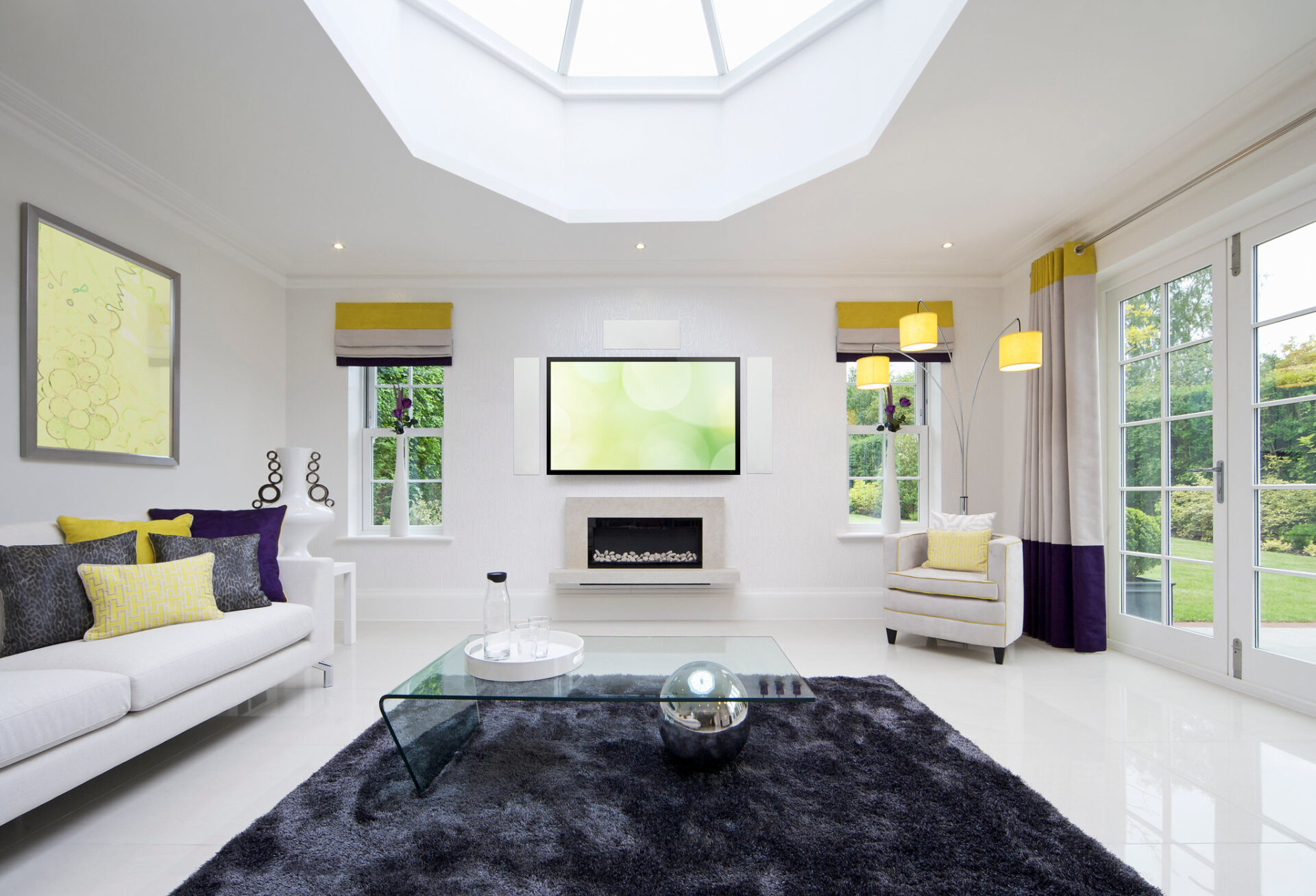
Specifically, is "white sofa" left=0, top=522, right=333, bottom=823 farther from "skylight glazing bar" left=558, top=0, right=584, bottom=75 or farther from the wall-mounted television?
"skylight glazing bar" left=558, top=0, right=584, bottom=75

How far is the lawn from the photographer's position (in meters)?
2.73

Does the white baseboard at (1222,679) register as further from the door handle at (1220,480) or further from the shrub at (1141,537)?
the door handle at (1220,480)

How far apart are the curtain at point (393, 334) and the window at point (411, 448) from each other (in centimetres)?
20

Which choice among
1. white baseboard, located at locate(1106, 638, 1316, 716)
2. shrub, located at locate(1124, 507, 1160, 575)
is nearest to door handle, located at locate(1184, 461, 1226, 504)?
shrub, located at locate(1124, 507, 1160, 575)

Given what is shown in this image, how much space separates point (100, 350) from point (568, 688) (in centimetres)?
288

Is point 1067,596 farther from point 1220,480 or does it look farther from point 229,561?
point 229,561

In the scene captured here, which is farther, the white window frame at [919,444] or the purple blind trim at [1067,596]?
the white window frame at [919,444]

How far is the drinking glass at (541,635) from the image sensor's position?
88.9 inches

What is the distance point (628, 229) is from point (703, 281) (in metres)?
0.93

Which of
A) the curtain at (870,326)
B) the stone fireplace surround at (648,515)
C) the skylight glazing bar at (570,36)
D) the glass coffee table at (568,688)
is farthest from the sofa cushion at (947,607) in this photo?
the skylight glazing bar at (570,36)

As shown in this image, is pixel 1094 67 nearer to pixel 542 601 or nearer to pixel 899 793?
pixel 899 793

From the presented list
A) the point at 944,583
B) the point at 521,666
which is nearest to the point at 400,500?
the point at 521,666

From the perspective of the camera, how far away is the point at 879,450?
495 centimetres

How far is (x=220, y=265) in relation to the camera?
13.5 ft
